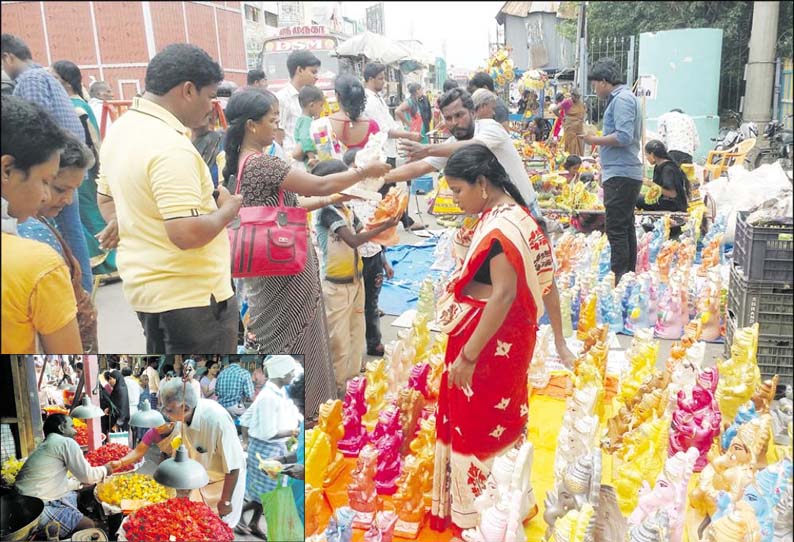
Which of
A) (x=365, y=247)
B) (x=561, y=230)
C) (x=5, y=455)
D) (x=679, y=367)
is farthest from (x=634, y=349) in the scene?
(x=561, y=230)

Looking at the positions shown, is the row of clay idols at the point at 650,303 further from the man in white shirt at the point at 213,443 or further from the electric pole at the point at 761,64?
the man in white shirt at the point at 213,443

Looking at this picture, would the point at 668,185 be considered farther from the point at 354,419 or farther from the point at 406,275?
the point at 354,419

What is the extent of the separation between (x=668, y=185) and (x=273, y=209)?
4.36 m

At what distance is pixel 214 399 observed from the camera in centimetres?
136

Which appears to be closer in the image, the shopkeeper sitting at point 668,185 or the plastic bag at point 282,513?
the plastic bag at point 282,513

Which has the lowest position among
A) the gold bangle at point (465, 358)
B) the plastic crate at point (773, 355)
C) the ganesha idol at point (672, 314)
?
the ganesha idol at point (672, 314)

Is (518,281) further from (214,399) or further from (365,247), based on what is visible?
(365,247)

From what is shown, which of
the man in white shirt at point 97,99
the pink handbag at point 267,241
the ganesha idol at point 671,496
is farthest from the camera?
the man in white shirt at point 97,99

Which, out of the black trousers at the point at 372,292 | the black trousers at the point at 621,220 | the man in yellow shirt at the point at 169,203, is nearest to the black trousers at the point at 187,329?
the man in yellow shirt at the point at 169,203

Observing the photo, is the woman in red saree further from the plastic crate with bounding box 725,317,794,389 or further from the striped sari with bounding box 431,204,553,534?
the plastic crate with bounding box 725,317,794,389

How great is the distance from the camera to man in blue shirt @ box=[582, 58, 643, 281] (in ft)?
12.9

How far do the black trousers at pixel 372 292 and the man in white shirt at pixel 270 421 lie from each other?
2.39m

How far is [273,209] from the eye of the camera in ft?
7.06

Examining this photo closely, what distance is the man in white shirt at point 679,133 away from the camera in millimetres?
3450
